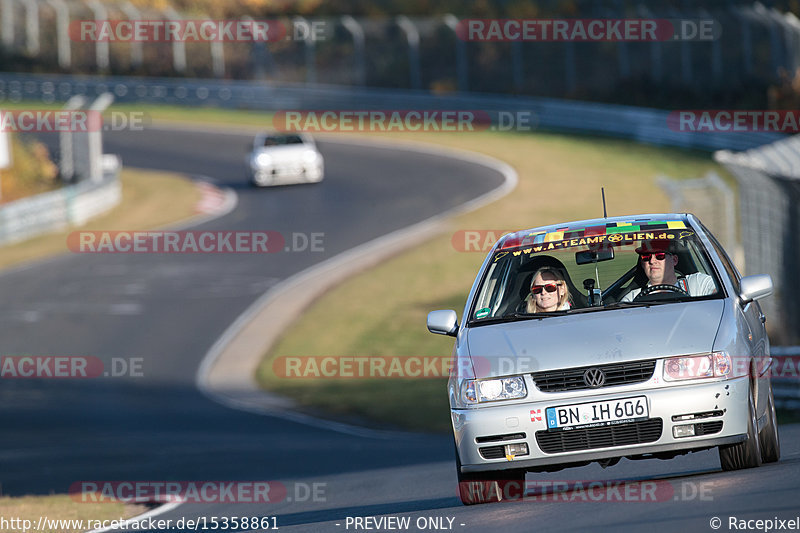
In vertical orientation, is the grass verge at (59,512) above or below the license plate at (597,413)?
below

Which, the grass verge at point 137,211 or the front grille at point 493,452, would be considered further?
the grass verge at point 137,211

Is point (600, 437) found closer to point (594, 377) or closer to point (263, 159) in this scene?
point (594, 377)

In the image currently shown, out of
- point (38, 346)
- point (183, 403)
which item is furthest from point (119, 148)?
point (183, 403)

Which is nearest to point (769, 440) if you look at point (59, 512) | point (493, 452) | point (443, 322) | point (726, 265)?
point (726, 265)

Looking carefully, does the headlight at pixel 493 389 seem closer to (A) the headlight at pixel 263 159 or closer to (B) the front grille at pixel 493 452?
(B) the front grille at pixel 493 452

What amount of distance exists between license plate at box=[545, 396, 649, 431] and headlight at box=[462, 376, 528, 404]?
0.21 meters

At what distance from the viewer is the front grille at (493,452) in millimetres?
7590

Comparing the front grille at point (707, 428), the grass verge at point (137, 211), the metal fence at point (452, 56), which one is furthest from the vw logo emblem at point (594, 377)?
the metal fence at point (452, 56)

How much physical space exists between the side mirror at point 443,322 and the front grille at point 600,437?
1163 mm

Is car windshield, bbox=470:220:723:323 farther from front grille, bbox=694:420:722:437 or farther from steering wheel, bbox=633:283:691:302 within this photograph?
front grille, bbox=694:420:722:437

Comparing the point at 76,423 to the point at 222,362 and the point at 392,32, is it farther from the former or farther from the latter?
the point at 392,32

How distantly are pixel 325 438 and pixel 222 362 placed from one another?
19.0 feet

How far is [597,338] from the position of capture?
7629 millimetres

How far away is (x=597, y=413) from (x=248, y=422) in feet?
36.3
